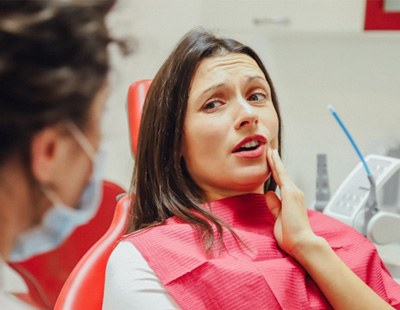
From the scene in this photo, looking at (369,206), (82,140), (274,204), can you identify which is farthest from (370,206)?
(82,140)

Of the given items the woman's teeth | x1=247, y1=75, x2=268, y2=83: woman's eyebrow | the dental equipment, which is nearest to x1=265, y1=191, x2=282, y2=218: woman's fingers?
the woman's teeth

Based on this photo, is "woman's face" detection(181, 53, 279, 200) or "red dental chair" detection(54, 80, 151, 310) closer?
"red dental chair" detection(54, 80, 151, 310)

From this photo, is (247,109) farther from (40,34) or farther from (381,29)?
(381,29)

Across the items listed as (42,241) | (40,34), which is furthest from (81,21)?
A: (42,241)

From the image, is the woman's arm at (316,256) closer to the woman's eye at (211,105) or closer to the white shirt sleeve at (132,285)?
the woman's eye at (211,105)

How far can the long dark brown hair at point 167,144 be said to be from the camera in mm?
1122

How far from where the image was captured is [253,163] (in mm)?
1088

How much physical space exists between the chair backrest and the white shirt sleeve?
5cm

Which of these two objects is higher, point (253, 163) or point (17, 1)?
point (17, 1)

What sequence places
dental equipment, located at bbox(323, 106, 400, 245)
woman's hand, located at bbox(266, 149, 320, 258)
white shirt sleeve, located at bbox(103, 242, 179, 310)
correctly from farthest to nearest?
dental equipment, located at bbox(323, 106, 400, 245) → woman's hand, located at bbox(266, 149, 320, 258) → white shirt sleeve, located at bbox(103, 242, 179, 310)

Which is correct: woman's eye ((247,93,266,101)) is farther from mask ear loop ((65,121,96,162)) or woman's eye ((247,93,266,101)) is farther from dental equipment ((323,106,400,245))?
mask ear loop ((65,121,96,162))

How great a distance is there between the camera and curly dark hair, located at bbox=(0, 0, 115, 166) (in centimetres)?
37

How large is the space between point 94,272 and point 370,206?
73cm

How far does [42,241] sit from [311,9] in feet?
5.15
